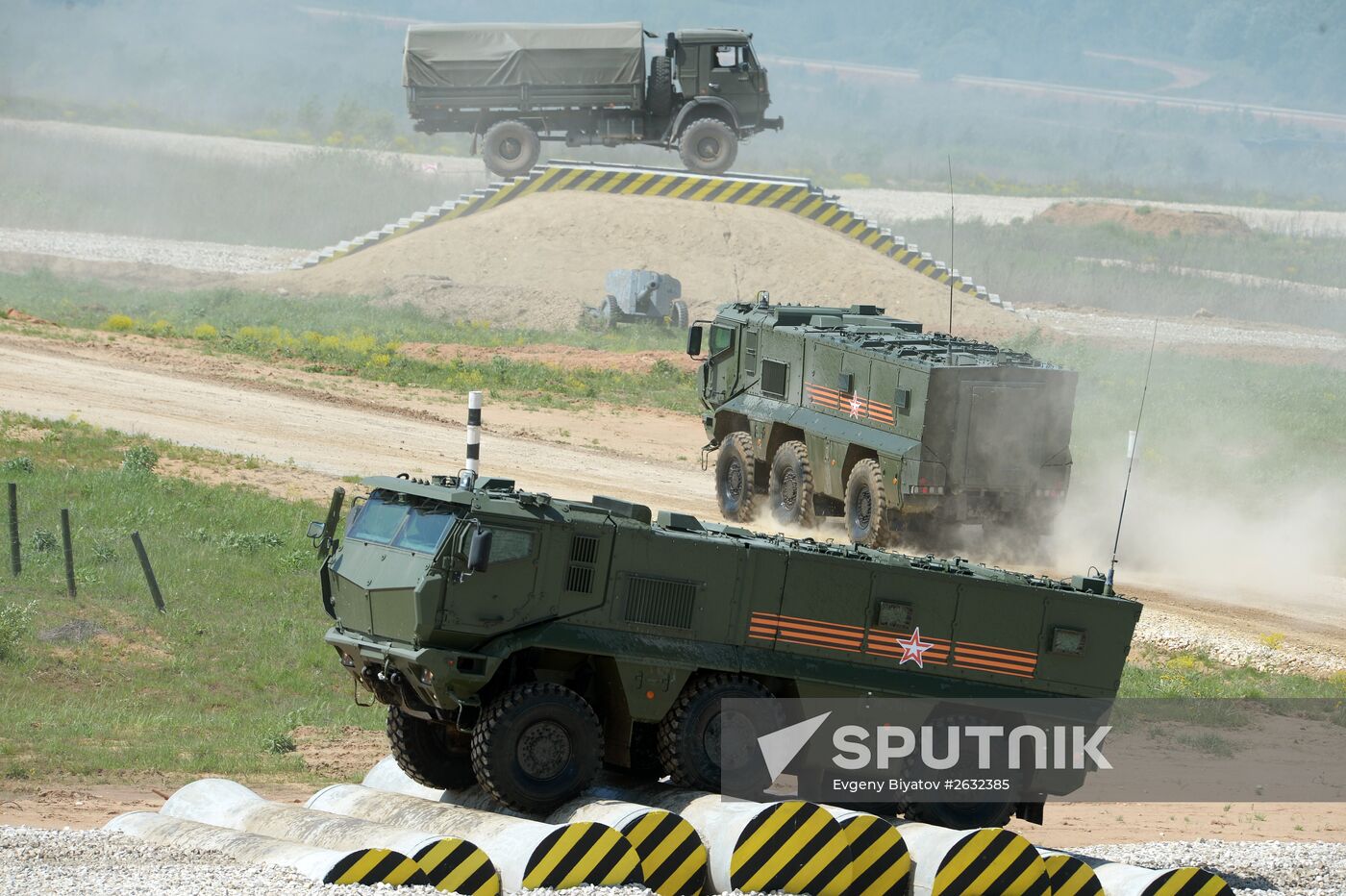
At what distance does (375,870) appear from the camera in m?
11.3

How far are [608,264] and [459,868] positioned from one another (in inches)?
1321

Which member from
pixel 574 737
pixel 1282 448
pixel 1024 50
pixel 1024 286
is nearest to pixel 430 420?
pixel 1282 448

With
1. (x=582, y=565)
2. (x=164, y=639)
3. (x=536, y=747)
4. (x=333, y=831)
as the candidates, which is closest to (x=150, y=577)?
(x=164, y=639)

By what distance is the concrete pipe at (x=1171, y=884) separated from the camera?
1253cm

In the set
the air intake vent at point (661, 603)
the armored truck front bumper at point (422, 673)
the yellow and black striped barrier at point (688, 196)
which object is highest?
the yellow and black striped barrier at point (688, 196)

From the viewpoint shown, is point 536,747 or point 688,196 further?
point 688,196

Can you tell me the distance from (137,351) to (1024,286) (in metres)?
29.6

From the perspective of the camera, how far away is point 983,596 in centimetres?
1411

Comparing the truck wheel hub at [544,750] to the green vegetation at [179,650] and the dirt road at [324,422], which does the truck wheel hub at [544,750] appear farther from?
the dirt road at [324,422]

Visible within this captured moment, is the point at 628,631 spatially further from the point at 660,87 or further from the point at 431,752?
the point at 660,87

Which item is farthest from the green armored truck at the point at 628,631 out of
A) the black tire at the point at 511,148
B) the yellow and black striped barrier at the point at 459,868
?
the black tire at the point at 511,148

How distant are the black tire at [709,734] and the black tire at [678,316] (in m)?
29.2

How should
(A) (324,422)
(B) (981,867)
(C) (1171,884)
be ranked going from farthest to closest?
(A) (324,422)
(C) (1171,884)
(B) (981,867)

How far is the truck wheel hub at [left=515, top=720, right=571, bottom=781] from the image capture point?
504 inches
